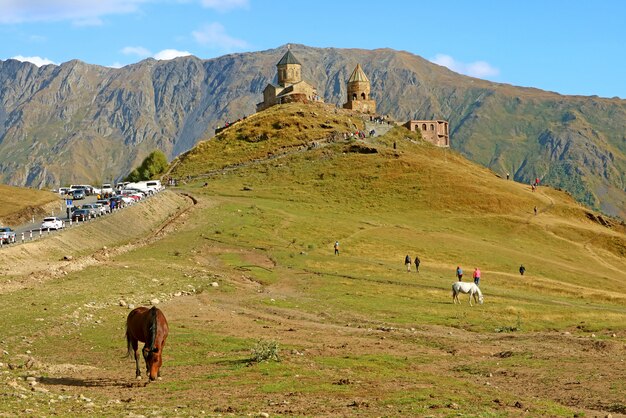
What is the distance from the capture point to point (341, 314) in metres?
48.2

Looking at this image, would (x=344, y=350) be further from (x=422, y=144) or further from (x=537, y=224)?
(x=422, y=144)

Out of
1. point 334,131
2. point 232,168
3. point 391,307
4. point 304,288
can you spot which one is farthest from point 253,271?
point 334,131

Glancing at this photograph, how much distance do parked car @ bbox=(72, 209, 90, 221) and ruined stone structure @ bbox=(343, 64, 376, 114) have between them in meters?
111

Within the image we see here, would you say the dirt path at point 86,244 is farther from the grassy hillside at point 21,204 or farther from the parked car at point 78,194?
the parked car at point 78,194

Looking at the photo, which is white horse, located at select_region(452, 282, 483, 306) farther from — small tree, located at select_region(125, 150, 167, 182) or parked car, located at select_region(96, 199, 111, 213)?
small tree, located at select_region(125, 150, 167, 182)

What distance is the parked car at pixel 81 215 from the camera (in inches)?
3125

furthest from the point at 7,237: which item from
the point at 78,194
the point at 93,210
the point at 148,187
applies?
the point at 78,194

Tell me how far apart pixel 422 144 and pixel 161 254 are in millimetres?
104449

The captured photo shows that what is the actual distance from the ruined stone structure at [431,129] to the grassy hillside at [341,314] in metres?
58.2

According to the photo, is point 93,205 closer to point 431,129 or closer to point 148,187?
point 148,187

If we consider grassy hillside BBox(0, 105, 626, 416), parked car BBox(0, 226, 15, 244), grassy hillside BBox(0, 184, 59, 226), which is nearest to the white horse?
grassy hillside BBox(0, 105, 626, 416)

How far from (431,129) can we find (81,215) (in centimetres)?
11064

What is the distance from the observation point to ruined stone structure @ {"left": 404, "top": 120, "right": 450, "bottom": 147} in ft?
584

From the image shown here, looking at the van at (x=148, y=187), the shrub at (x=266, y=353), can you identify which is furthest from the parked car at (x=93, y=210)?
the shrub at (x=266, y=353)
